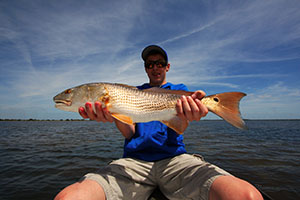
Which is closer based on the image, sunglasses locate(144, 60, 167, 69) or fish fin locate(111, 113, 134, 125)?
fish fin locate(111, 113, 134, 125)

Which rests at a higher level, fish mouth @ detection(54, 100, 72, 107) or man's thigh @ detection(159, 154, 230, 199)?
fish mouth @ detection(54, 100, 72, 107)

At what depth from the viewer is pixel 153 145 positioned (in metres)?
3.34

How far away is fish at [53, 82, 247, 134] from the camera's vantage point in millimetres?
3104

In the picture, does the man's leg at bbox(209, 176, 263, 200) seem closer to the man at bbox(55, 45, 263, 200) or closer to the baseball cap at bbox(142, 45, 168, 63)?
the man at bbox(55, 45, 263, 200)

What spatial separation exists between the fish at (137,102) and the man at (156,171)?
15cm

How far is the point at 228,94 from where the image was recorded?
3.11 metres

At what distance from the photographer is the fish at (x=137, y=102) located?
3.10 meters

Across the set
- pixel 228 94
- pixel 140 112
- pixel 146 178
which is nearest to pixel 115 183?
pixel 146 178

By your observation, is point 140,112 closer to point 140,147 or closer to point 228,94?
point 140,147

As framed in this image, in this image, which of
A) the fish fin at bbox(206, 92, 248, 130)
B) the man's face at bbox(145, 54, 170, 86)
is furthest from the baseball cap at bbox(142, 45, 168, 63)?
the fish fin at bbox(206, 92, 248, 130)

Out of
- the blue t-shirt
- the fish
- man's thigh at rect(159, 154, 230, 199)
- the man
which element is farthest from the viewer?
the blue t-shirt

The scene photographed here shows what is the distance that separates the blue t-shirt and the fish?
43 centimetres

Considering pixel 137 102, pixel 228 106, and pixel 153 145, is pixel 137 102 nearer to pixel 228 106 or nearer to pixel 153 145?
pixel 153 145

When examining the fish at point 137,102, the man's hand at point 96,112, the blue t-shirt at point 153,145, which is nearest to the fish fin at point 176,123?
the fish at point 137,102
